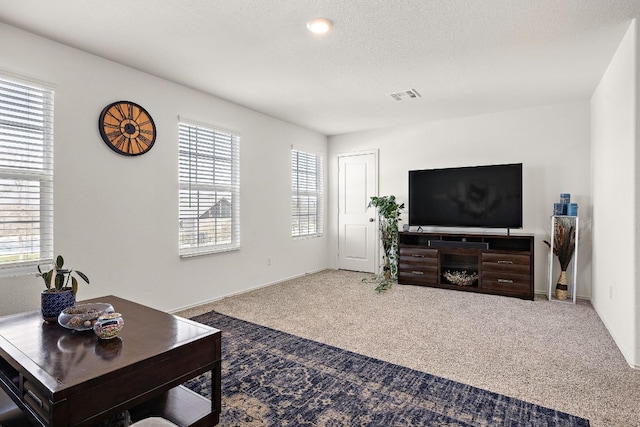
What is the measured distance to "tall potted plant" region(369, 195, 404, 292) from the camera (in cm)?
527

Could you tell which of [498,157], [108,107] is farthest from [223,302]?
[498,157]

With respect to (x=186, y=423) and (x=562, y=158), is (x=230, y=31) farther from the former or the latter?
(x=562, y=158)

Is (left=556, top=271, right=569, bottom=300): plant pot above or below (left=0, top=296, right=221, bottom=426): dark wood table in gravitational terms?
below

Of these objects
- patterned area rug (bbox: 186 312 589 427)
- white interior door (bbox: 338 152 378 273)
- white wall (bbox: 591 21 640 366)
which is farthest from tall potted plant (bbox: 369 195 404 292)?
patterned area rug (bbox: 186 312 589 427)

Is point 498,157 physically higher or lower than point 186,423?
higher

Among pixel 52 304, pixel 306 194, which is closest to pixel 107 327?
pixel 52 304

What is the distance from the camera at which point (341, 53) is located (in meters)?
2.94

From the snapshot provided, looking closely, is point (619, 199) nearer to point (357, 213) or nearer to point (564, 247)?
point (564, 247)

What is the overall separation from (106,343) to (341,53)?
8.63ft

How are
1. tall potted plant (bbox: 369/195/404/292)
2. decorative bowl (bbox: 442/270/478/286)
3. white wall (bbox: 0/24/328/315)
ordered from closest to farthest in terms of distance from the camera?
white wall (bbox: 0/24/328/315) → decorative bowl (bbox: 442/270/478/286) → tall potted plant (bbox: 369/195/404/292)

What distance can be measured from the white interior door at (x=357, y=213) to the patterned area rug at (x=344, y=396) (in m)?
3.28

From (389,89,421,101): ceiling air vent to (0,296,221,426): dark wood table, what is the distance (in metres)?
3.26

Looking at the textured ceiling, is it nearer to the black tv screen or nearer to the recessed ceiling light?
the recessed ceiling light

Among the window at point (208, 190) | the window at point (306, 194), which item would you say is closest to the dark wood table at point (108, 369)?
the window at point (208, 190)
